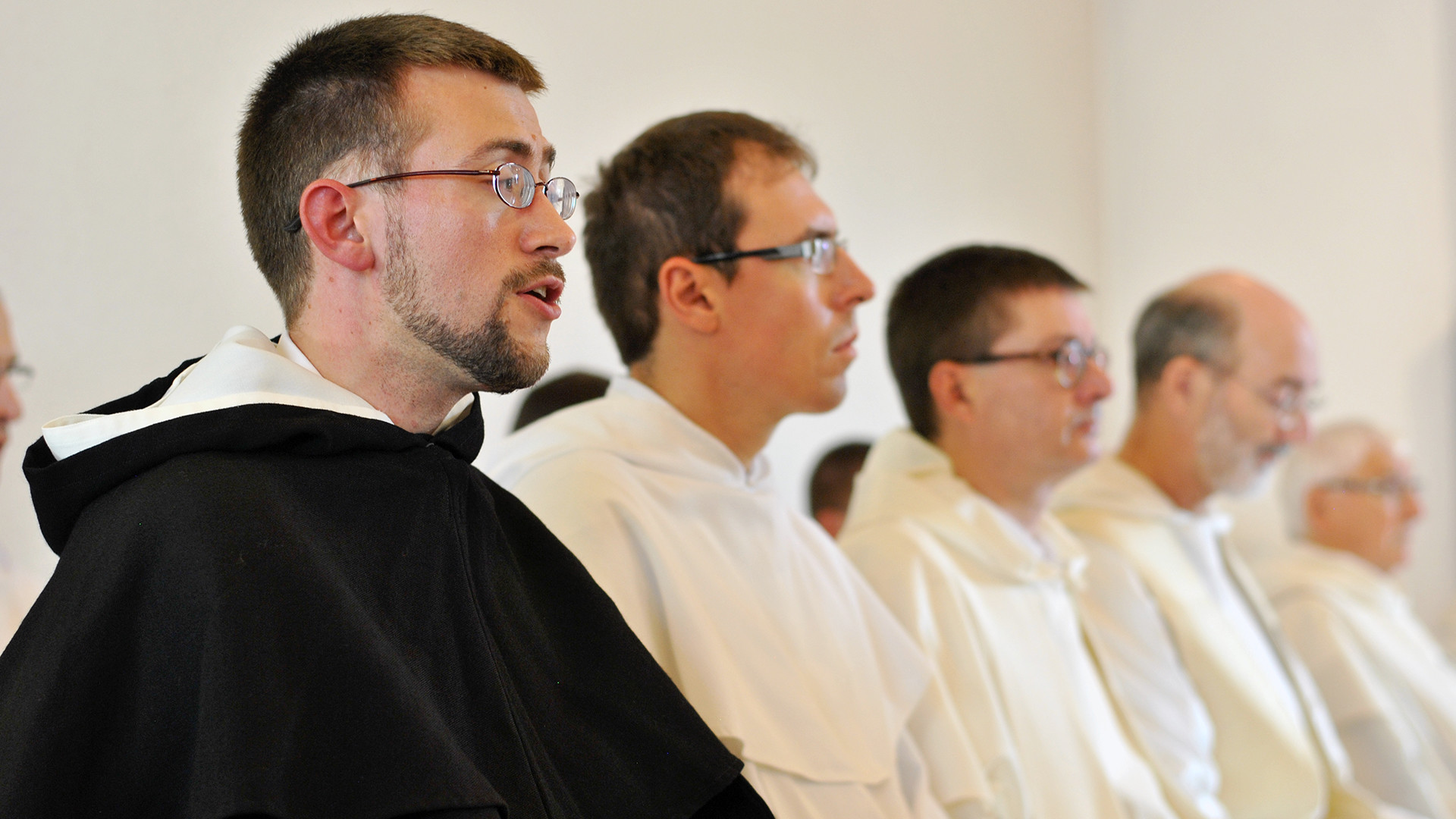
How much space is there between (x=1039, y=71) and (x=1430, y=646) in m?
3.60

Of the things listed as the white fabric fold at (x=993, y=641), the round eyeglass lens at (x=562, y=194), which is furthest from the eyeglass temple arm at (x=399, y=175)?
the white fabric fold at (x=993, y=641)

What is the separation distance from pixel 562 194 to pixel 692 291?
940mm

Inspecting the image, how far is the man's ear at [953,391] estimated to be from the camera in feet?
Answer: 13.1

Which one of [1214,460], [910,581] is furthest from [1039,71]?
[910,581]

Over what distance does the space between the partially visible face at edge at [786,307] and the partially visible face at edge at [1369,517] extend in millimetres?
4442

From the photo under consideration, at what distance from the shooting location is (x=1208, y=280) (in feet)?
17.0

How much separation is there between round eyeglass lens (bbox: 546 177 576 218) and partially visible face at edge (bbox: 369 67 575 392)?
53 mm

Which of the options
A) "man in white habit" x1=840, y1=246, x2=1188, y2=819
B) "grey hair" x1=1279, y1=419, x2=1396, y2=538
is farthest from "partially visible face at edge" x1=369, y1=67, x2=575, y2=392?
"grey hair" x1=1279, y1=419, x2=1396, y2=538

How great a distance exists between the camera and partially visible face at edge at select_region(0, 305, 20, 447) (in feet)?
10.3

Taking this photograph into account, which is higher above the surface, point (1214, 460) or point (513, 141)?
point (513, 141)

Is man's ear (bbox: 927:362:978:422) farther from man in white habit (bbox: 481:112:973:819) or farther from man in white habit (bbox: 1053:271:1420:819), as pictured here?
man in white habit (bbox: 481:112:973:819)

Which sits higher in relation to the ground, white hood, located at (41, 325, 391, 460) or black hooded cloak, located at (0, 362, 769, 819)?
white hood, located at (41, 325, 391, 460)

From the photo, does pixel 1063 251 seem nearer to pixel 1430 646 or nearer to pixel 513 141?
pixel 1430 646

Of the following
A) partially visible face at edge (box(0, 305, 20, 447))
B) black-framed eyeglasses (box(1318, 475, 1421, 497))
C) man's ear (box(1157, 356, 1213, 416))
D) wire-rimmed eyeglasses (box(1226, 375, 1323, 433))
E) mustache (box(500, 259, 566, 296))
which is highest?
mustache (box(500, 259, 566, 296))
